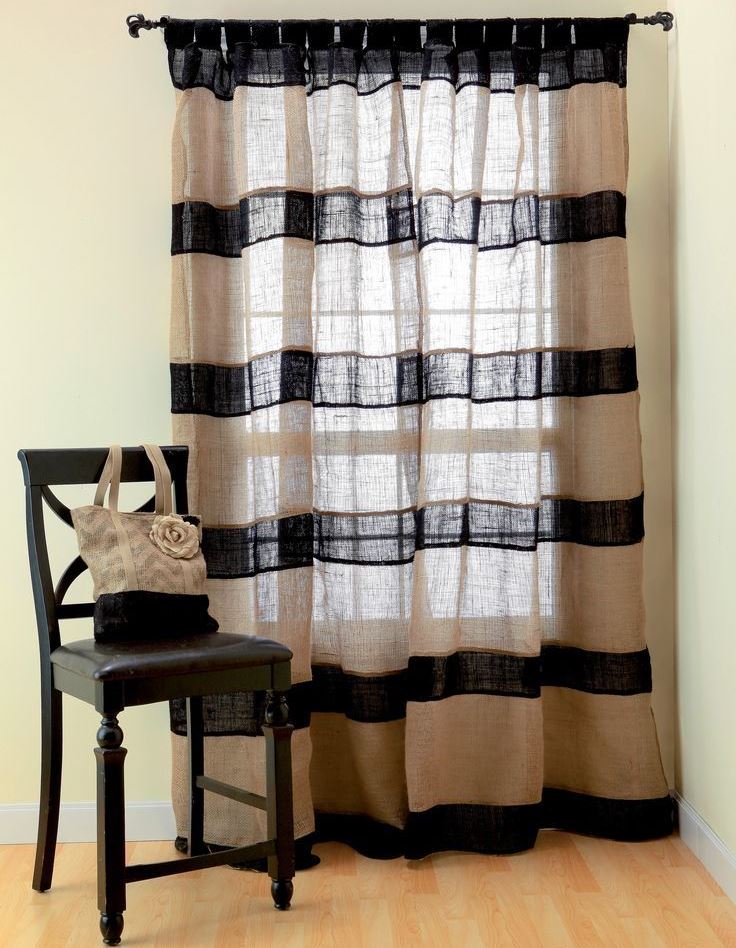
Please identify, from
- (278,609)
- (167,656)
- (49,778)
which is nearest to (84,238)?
(278,609)

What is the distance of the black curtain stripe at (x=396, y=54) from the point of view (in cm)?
239

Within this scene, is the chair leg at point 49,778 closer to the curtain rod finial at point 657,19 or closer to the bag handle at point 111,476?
the bag handle at point 111,476

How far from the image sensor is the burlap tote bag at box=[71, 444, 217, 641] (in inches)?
80.0

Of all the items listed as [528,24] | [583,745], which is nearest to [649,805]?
[583,745]

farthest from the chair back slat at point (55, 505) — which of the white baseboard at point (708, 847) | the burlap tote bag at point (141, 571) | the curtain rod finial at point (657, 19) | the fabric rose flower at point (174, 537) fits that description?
the curtain rod finial at point (657, 19)

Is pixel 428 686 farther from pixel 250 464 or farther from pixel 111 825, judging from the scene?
pixel 111 825

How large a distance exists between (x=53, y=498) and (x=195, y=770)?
0.72 metres

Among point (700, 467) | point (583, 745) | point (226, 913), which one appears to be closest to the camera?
point (226, 913)

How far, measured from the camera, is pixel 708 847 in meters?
2.25

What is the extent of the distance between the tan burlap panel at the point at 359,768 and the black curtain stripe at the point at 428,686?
0.15 ft

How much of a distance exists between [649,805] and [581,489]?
2.66 feet

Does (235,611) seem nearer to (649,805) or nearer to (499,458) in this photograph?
(499,458)

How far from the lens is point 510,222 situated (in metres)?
2.44

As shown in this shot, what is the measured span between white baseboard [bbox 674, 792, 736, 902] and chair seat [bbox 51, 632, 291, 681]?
108 centimetres
